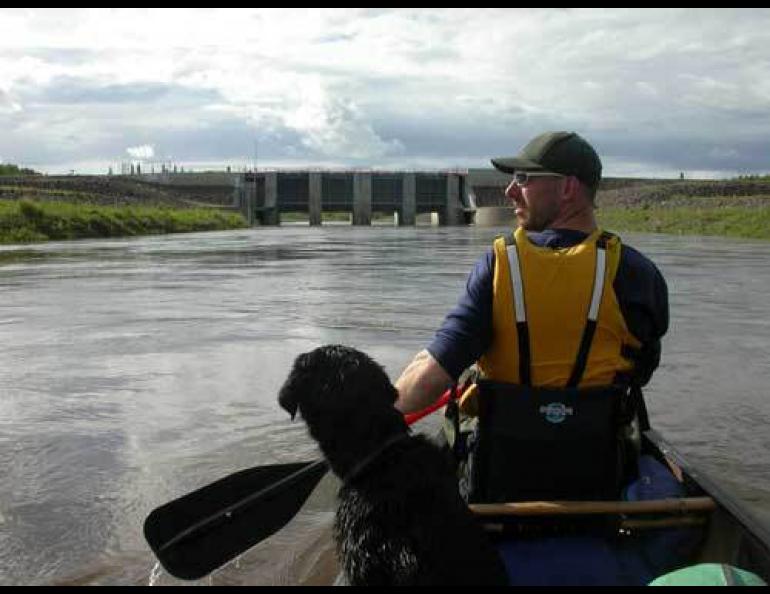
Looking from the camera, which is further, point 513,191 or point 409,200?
point 409,200

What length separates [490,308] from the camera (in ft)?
9.73

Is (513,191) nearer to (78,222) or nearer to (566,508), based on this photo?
(566,508)

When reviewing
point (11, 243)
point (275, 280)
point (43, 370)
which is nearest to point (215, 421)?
point (43, 370)

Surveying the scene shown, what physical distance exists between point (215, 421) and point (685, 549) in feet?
14.4

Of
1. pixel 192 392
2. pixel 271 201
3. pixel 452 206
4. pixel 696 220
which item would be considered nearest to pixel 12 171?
pixel 271 201

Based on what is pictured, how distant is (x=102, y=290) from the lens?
1600 cm

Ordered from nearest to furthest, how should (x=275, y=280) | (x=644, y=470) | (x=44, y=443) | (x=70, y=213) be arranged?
(x=644, y=470) → (x=44, y=443) → (x=275, y=280) → (x=70, y=213)

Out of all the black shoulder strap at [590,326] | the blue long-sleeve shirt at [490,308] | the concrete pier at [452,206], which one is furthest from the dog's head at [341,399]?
the concrete pier at [452,206]

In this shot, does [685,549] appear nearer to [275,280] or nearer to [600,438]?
[600,438]

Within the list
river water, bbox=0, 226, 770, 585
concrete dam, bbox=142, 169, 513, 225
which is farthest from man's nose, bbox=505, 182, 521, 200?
concrete dam, bbox=142, 169, 513, 225

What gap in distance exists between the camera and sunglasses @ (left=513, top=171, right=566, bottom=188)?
3135 mm

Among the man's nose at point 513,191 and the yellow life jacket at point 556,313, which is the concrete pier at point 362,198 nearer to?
the man's nose at point 513,191

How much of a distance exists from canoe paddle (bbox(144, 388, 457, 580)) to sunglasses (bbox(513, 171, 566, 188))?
2.77 feet

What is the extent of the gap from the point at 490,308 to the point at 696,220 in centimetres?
5526
